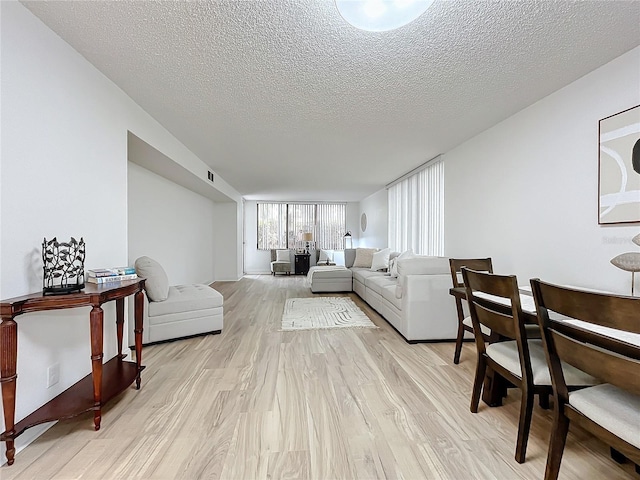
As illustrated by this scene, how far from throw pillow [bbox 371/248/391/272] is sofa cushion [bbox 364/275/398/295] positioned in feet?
2.90

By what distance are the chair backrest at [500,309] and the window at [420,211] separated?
9.54 feet

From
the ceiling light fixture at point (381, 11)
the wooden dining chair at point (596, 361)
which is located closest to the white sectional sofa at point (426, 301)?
the wooden dining chair at point (596, 361)

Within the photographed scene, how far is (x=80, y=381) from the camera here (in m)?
2.03

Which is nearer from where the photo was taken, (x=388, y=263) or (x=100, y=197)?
(x=100, y=197)

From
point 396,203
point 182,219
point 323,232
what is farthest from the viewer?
point 323,232

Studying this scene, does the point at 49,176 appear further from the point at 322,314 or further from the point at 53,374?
the point at 322,314

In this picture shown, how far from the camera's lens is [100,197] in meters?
2.34

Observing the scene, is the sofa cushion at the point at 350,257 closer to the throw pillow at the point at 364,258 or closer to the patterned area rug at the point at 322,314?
the throw pillow at the point at 364,258

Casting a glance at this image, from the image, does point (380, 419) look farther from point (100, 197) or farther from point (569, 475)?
point (100, 197)

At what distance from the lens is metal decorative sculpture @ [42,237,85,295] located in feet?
5.56

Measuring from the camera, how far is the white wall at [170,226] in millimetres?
4094

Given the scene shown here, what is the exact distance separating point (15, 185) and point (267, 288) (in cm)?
555

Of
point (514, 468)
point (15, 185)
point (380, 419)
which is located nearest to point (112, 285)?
point (15, 185)

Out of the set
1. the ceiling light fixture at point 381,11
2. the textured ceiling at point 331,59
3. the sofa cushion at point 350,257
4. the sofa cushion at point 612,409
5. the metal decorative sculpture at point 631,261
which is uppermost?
the textured ceiling at point 331,59
